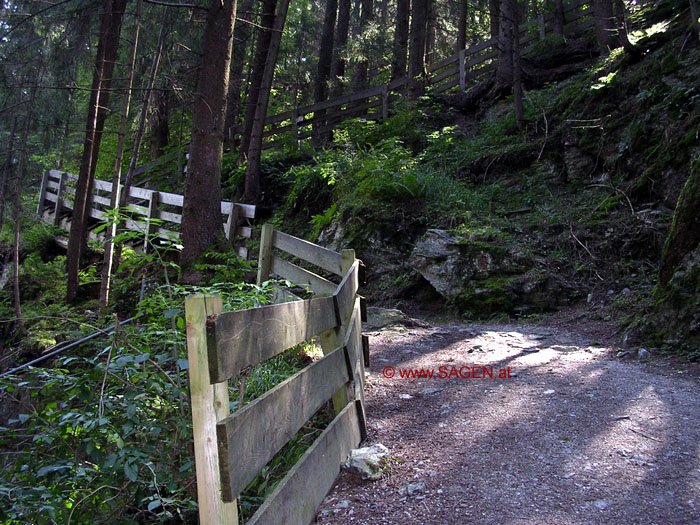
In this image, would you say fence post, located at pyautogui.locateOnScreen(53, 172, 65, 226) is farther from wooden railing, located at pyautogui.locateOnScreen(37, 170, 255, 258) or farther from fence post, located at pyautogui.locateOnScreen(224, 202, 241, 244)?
fence post, located at pyautogui.locateOnScreen(224, 202, 241, 244)

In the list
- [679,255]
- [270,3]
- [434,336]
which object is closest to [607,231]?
[679,255]

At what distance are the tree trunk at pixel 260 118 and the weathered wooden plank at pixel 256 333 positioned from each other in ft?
36.8

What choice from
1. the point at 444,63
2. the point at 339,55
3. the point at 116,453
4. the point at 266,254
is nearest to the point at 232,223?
the point at 266,254

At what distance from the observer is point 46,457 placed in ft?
9.93

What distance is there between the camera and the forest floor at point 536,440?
2879 mm

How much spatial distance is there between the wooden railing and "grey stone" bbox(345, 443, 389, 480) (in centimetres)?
626

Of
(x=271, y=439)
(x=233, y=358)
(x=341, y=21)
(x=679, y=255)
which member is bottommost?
(x=271, y=439)

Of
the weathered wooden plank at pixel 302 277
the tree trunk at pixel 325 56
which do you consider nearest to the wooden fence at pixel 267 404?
the weathered wooden plank at pixel 302 277

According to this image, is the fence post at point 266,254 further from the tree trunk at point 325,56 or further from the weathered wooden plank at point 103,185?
the tree trunk at point 325,56

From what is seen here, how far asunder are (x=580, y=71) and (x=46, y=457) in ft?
53.1

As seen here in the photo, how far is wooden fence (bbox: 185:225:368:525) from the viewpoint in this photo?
1.75 metres

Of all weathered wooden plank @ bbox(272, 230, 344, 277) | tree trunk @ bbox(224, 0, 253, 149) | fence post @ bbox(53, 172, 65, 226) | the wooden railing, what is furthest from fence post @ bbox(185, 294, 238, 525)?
fence post @ bbox(53, 172, 65, 226)

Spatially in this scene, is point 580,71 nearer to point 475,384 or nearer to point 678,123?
point 678,123

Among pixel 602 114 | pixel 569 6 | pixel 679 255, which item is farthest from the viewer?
pixel 569 6
